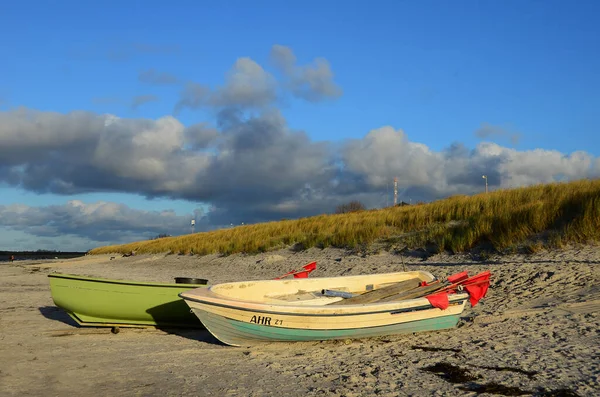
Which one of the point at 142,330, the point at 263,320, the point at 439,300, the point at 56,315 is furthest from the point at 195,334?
the point at 439,300

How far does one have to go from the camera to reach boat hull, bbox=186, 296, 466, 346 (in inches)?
297

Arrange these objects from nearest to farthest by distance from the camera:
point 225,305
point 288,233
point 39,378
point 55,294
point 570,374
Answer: point 570,374 < point 39,378 < point 225,305 < point 55,294 < point 288,233

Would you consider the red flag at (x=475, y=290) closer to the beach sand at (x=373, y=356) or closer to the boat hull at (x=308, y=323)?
the beach sand at (x=373, y=356)

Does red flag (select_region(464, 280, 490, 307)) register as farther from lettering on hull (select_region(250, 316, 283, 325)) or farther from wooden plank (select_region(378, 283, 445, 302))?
lettering on hull (select_region(250, 316, 283, 325))

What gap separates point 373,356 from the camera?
23.3 feet

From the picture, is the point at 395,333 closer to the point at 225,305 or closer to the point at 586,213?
the point at 225,305

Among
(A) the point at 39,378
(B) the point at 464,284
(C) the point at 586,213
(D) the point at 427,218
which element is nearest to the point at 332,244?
(D) the point at 427,218

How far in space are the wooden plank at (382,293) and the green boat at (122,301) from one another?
3.18 m

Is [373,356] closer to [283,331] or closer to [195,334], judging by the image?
[283,331]

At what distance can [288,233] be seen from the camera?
79.7ft

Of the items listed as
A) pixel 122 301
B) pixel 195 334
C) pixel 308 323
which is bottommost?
pixel 195 334

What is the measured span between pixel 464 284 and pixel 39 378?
21.6 ft

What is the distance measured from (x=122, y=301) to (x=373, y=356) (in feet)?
17.0

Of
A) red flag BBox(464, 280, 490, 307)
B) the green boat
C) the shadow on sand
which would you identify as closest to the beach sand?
the shadow on sand
